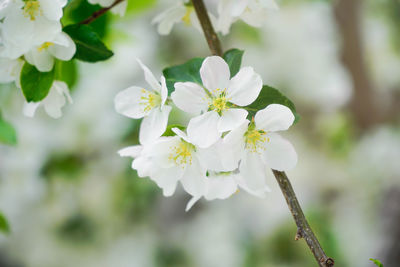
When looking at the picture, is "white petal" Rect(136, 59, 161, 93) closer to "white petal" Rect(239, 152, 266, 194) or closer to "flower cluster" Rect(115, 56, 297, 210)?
"flower cluster" Rect(115, 56, 297, 210)

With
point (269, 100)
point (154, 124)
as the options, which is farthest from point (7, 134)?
point (269, 100)

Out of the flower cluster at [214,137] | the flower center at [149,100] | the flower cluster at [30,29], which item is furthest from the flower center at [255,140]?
the flower cluster at [30,29]

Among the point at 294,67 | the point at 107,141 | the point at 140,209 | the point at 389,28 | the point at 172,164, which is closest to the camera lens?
the point at 172,164

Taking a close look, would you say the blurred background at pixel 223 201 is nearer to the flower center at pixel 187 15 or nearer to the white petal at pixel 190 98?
the flower center at pixel 187 15

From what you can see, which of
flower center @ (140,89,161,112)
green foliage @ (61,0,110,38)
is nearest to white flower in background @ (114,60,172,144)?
flower center @ (140,89,161,112)

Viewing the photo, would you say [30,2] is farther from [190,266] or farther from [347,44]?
[347,44]

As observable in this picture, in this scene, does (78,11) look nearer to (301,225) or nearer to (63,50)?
(63,50)

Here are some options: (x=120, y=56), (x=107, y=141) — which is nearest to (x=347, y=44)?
(x=120, y=56)
